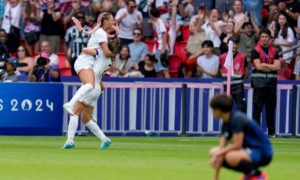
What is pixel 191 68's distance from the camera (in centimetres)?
2939

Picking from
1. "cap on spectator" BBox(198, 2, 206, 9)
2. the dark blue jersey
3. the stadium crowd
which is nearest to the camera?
the dark blue jersey

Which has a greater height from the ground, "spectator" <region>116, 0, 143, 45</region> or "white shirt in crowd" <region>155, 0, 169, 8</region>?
"white shirt in crowd" <region>155, 0, 169, 8</region>

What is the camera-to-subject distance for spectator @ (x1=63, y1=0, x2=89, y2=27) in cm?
3003

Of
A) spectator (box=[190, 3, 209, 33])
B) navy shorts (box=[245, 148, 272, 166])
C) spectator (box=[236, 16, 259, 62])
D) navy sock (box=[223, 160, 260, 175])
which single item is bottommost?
navy sock (box=[223, 160, 260, 175])

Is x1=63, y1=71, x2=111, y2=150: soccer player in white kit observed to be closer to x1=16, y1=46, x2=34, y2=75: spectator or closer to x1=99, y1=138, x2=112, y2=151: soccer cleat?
x1=99, y1=138, x2=112, y2=151: soccer cleat

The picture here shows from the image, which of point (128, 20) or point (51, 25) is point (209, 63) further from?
point (51, 25)

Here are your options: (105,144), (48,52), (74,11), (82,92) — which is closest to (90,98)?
(82,92)

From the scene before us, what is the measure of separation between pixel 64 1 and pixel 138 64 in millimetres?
3256

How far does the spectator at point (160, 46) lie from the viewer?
95.8ft

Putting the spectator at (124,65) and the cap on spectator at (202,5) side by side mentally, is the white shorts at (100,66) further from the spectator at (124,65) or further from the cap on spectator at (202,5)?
the cap on spectator at (202,5)

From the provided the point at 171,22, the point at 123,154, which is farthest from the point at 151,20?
the point at 123,154

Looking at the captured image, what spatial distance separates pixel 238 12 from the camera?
29625 mm

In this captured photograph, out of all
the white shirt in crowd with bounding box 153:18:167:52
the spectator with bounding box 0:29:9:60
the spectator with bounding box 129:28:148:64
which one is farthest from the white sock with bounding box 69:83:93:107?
the white shirt in crowd with bounding box 153:18:167:52

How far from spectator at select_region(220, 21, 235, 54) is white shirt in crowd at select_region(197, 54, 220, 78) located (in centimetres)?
30
